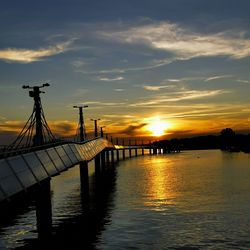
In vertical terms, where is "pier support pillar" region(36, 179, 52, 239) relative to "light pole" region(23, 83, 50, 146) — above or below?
below

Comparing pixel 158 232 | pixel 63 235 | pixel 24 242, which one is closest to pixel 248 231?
pixel 158 232

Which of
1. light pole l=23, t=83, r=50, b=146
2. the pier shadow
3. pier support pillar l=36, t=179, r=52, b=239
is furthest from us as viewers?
light pole l=23, t=83, r=50, b=146

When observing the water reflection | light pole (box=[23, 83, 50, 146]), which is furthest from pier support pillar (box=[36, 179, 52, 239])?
light pole (box=[23, 83, 50, 146])

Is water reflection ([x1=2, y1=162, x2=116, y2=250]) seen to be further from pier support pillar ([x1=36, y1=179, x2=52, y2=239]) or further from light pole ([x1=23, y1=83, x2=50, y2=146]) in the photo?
light pole ([x1=23, y1=83, x2=50, y2=146])

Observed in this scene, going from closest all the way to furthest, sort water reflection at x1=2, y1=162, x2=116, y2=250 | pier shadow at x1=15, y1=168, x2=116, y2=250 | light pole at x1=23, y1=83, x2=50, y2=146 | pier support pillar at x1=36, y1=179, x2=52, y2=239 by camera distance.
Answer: pier shadow at x1=15, y1=168, x2=116, y2=250
water reflection at x1=2, y1=162, x2=116, y2=250
pier support pillar at x1=36, y1=179, x2=52, y2=239
light pole at x1=23, y1=83, x2=50, y2=146

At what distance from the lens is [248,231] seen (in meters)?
45.4

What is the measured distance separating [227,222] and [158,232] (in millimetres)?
8931

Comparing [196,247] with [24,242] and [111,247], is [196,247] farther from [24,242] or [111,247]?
[24,242]

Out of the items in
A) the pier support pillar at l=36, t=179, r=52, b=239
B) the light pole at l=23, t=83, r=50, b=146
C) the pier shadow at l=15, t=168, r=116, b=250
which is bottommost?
the pier shadow at l=15, t=168, r=116, b=250

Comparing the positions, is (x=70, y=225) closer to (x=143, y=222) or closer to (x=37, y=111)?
(x=143, y=222)

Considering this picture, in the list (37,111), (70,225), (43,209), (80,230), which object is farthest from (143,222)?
(37,111)

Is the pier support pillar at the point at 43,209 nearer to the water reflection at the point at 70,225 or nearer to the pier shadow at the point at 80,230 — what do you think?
the water reflection at the point at 70,225

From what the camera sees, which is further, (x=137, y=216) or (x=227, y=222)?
(x=137, y=216)

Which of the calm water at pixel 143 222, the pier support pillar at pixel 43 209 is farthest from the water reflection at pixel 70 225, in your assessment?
the pier support pillar at pixel 43 209
